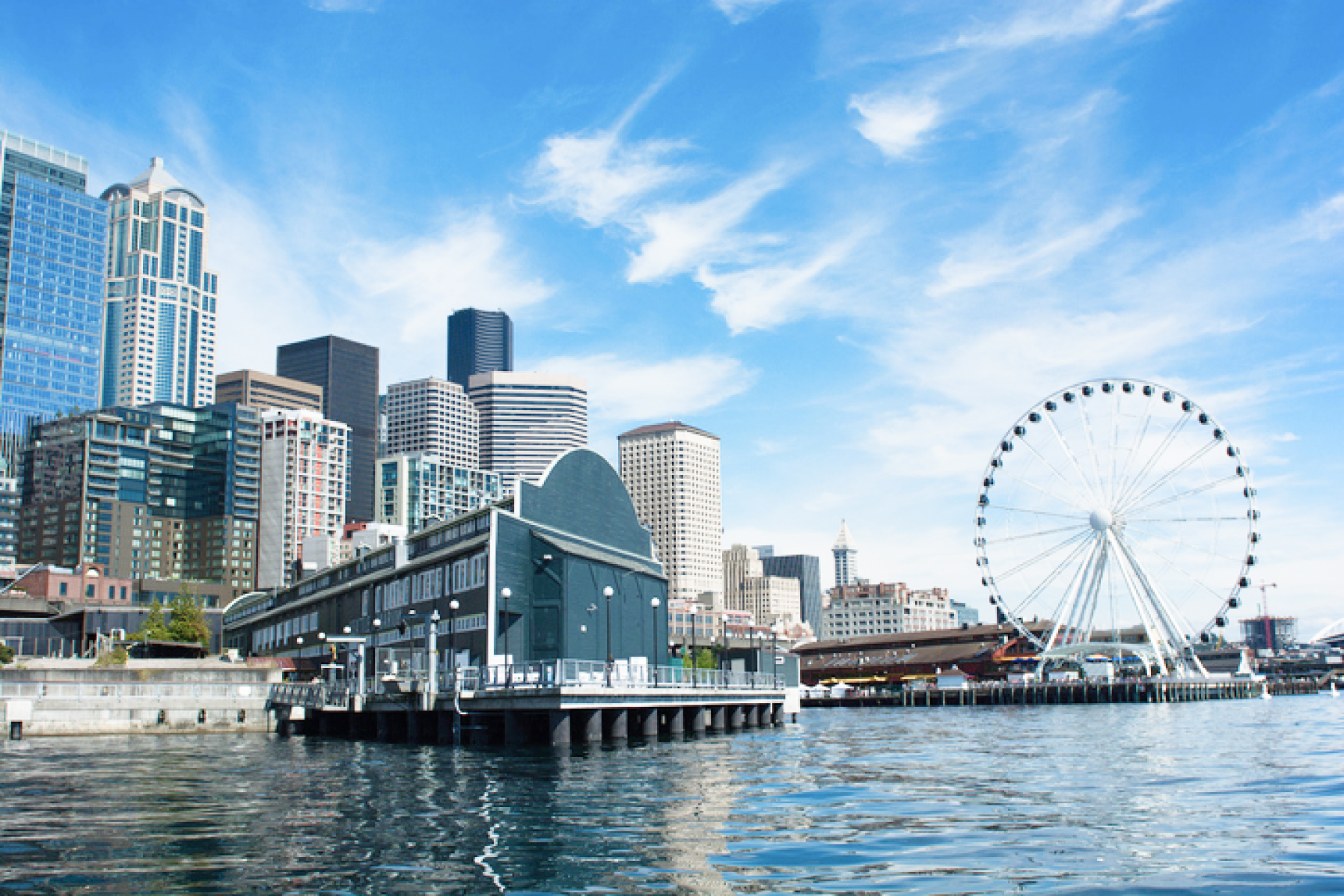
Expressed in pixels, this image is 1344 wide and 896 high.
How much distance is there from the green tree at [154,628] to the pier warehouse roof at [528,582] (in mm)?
23871

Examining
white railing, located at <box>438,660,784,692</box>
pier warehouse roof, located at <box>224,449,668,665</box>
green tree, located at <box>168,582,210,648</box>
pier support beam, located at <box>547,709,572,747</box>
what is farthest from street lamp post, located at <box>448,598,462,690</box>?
green tree, located at <box>168,582,210,648</box>

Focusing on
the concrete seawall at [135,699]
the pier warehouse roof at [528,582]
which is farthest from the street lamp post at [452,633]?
the concrete seawall at [135,699]

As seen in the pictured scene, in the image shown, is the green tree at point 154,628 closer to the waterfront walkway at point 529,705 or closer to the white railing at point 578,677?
the waterfront walkway at point 529,705

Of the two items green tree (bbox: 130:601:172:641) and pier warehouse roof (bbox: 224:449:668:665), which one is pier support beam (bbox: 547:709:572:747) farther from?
green tree (bbox: 130:601:172:641)

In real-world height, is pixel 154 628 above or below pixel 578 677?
above

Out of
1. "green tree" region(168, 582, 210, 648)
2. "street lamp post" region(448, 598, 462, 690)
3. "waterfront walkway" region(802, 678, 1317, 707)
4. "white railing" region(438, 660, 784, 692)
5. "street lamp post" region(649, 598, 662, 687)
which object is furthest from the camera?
"waterfront walkway" region(802, 678, 1317, 707)

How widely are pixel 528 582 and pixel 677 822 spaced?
147ft

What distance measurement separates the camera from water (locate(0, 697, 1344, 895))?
58.9ft

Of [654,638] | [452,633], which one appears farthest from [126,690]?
[654,638]

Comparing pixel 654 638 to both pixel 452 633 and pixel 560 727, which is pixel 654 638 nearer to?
pixel 452 633

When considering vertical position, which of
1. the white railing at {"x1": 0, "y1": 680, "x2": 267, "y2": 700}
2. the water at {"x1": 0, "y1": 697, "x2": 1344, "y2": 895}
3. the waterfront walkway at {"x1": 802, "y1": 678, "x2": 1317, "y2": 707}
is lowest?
the waterfront walkway at {"x1": 802, "y1": 678, "x2": 1317, "y2": 707}

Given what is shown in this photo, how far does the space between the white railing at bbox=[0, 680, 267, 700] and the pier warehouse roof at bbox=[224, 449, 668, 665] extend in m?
10.4

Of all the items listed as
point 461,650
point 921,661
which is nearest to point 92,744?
point 461,650

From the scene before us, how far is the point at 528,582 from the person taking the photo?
68.3 meters
